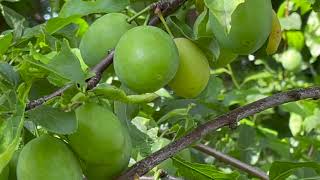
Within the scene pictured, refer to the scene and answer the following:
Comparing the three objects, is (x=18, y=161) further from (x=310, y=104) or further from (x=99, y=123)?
(x=310, y=104)

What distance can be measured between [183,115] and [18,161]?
82 centimetres

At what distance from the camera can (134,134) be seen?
48.7 inches

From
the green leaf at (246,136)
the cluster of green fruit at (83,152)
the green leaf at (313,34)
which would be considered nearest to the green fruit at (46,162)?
the cluster of green fruit at (83,152)

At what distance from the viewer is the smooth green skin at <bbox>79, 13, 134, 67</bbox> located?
3.38 ft

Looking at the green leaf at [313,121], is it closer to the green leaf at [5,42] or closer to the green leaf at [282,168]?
the green leaf at [282,168]

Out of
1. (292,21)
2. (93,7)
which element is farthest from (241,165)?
(292,21)

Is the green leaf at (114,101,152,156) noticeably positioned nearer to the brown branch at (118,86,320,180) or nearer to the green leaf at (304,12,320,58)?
the brown branch at (118,86,320,180)

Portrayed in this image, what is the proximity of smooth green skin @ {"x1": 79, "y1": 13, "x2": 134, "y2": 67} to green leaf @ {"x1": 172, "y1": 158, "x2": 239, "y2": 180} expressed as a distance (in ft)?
0.80

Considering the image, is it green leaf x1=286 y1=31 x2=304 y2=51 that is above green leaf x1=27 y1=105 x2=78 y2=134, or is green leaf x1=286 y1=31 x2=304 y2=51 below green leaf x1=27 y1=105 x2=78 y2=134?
below

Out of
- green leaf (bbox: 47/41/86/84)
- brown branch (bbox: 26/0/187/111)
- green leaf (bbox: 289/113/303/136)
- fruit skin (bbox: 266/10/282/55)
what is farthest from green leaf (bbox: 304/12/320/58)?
green leaf (bbox: 47/41/86/84)

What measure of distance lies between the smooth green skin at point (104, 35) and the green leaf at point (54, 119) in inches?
6.2

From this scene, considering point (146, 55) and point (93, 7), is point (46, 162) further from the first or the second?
point (93, 7)

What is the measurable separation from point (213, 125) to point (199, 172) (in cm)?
12

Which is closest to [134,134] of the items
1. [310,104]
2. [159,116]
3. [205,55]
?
[205,55]
